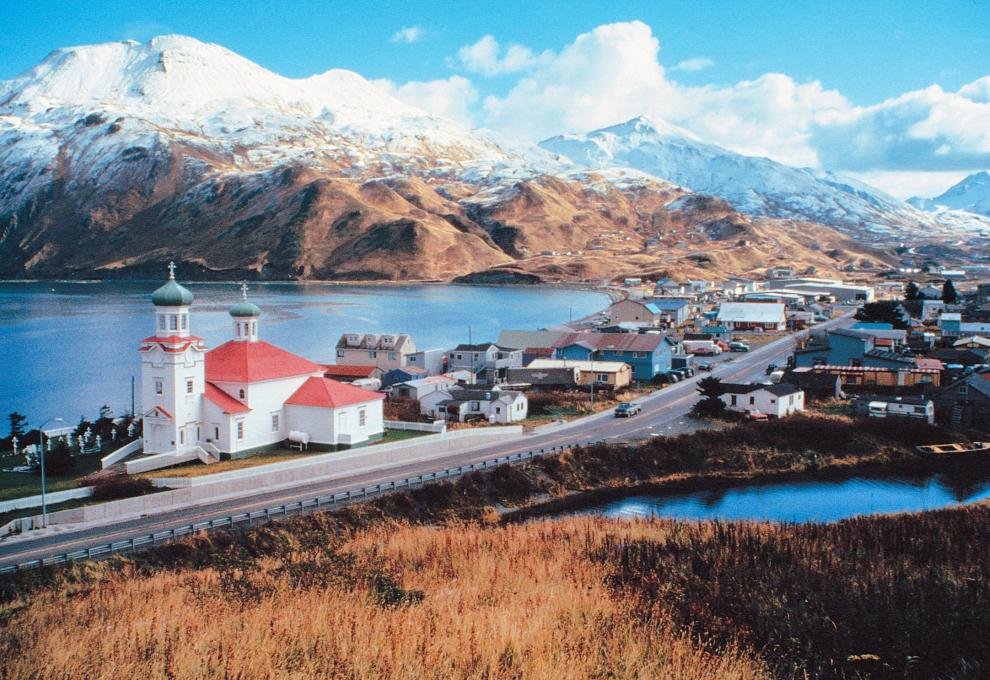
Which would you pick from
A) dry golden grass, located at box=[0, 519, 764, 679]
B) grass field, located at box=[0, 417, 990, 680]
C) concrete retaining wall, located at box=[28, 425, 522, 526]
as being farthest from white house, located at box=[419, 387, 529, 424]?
dry golden grass, located at box=[0, 519, 764, 679]

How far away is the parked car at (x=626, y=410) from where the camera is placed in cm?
4072

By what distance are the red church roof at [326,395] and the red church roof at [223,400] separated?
90.4 inches

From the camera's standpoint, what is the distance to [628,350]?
175ft

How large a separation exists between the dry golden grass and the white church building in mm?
14956

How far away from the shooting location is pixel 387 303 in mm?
140250

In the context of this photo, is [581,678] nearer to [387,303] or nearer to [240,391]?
[240,391]

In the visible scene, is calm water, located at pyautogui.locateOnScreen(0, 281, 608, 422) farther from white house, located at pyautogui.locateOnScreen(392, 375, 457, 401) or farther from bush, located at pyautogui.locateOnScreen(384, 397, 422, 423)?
bush, located at pyautogui.locateOnScreen(384, 397, 422, 423)

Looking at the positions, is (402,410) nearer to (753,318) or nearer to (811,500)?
(811,500)

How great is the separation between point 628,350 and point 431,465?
24.7 metres

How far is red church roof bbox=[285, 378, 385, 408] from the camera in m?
32.0

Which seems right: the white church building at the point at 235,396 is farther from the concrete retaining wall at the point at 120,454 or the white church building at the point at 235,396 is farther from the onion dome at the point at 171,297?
the concrete retaining wall at the point at 120,454

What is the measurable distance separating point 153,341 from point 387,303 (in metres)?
111

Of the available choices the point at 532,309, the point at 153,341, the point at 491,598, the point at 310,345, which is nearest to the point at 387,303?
the point at 532,309

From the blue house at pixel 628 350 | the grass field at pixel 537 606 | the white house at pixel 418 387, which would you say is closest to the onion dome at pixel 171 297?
the grass field at pixel 537 606
